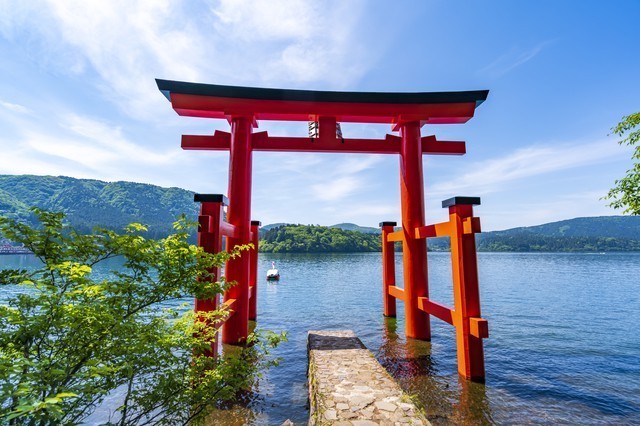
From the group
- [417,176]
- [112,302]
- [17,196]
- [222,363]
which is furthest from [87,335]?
[17,196]

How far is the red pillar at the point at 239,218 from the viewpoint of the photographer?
729 centimetres

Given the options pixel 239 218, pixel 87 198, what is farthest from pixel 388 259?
pixel 87 198

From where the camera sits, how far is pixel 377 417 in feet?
12.9

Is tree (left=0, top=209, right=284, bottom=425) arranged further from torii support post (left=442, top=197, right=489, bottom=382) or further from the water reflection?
torii support post (left=442, top=197, right=489, bottom=382)

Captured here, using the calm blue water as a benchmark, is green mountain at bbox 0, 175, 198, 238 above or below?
above

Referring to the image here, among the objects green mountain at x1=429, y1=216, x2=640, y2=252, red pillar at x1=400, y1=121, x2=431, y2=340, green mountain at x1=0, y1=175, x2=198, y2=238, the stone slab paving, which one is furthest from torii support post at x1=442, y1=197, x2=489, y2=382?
green mountain at x1=0, y1=175, x2=198, y2=238

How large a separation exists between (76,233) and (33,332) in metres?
1.01

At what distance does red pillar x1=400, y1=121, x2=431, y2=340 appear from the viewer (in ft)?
27.1

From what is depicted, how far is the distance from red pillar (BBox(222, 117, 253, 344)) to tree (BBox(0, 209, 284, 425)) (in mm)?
3499

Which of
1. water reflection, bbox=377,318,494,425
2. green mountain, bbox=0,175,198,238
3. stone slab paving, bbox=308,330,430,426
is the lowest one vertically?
water reflection, bbox=377,318,494,425

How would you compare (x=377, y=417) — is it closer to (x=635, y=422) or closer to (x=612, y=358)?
(x=635, y=422)

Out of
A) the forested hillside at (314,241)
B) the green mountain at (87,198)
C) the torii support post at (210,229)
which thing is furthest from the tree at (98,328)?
the green mountain at (87,198)

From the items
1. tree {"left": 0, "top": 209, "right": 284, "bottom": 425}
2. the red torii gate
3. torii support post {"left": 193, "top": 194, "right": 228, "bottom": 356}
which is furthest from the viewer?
the red torii gate

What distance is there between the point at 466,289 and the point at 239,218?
5.57m
